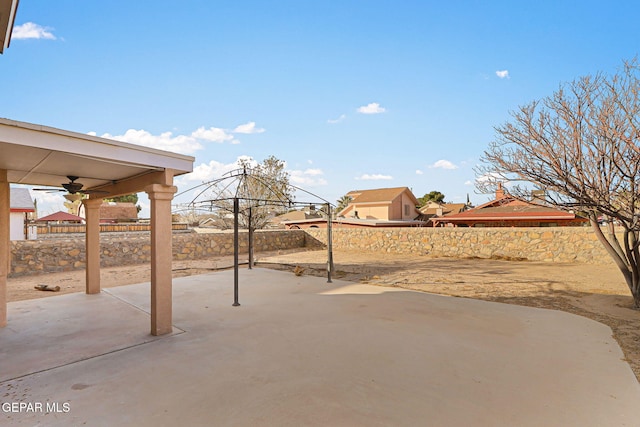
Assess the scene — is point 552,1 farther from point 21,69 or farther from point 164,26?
point 21,69

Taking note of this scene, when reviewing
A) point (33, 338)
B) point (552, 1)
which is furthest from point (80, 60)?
point (552, 1)

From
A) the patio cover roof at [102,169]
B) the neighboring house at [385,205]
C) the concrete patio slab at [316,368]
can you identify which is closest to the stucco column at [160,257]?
the patio cover roof at [102,169]

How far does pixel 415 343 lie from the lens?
419 cm

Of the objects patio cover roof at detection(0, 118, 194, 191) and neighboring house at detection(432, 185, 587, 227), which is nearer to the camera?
patio cover roof at detection(0, 118, 194, 191)

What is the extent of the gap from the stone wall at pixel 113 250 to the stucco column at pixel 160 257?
9.06 meters

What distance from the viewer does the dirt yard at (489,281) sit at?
5.99 m

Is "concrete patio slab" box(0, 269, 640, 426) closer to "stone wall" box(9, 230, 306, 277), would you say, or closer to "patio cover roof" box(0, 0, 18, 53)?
"patio cover roof" box(0, 0, 18, 53)

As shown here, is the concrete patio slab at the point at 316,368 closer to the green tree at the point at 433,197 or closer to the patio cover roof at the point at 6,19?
the patio cover roof at the point at 6,19

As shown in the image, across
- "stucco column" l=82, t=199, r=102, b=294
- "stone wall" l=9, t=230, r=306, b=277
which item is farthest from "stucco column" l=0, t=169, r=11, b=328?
"stone wall" l=9, t=230, r=306, b=277

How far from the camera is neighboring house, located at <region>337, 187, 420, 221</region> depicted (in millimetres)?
30875

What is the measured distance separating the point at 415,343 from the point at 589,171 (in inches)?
197

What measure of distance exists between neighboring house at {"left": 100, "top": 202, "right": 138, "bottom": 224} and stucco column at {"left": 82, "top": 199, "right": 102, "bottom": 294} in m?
29.5

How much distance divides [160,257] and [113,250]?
9603mm

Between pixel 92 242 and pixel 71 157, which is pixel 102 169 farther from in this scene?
pixel 92 242
